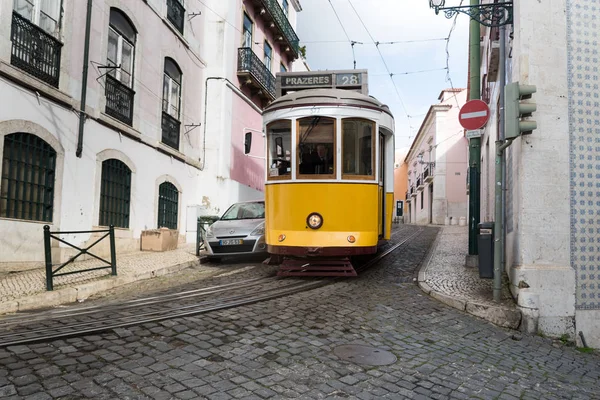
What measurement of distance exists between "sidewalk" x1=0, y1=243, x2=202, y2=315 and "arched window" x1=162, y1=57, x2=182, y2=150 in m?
4.93

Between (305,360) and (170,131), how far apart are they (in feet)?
37.9

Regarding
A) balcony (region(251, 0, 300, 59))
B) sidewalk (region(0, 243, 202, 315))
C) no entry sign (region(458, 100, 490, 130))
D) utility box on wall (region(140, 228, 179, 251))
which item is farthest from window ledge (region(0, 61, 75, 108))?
balcony (region(251, 0, 300, 59))

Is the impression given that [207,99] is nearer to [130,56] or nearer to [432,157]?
[130,56]

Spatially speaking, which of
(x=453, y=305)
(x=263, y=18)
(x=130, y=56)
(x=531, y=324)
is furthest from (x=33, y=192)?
(x=263, y=18)

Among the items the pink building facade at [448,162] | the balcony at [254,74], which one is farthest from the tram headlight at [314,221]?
the pink building facade at [448,162]

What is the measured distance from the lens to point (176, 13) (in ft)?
46.8

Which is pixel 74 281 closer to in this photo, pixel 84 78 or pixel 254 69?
pixel 84 78

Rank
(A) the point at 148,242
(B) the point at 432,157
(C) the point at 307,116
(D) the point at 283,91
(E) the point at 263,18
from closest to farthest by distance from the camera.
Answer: (C) the point at 307,116, (D) the point at 283,91, (A) the point at 148,242, (E) the point at 263,18, (B) the point at 432,157

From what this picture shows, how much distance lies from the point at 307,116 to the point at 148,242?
643 cm

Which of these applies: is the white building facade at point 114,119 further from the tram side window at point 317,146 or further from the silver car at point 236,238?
the tram side window at point 317,146

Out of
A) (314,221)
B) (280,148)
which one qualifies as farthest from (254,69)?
(314,221)

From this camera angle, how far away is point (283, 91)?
30.9 ft

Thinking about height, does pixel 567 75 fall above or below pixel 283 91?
below

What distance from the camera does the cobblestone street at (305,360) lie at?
3.12 metres
